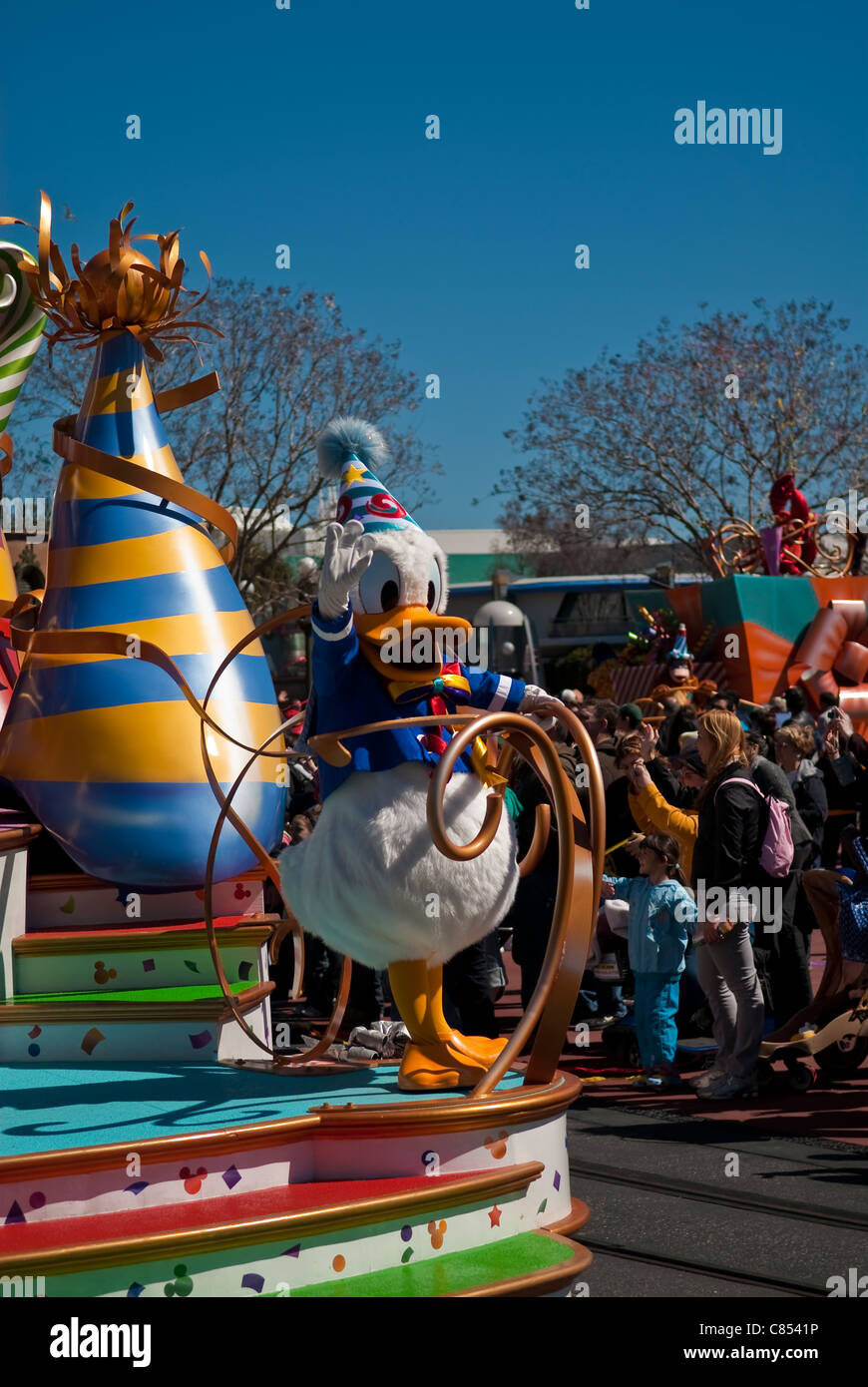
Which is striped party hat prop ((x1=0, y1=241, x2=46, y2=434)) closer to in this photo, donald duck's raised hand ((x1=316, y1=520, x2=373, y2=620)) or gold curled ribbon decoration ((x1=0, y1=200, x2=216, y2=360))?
gold curled ribbon decoration ((x1=0, y1=200, x2=216, y2=360))

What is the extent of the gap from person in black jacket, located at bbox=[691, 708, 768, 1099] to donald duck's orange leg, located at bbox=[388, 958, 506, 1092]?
2.62 metres

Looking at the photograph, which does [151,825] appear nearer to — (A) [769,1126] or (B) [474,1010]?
(B) [474,1010]

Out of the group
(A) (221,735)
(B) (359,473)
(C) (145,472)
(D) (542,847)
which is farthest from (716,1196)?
(C) (145,472)

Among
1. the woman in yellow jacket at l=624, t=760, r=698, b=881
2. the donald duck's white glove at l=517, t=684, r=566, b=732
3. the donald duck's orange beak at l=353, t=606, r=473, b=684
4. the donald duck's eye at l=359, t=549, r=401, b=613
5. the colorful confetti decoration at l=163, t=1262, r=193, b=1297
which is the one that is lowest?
the colorful confetti decoration at l=163, t=1262, r=193, b=1297

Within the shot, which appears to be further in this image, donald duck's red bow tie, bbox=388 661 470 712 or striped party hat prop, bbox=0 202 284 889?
striped party hat prop, bbox=0 202 284 889

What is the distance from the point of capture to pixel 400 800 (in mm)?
4113

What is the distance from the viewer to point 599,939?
8.33 metres

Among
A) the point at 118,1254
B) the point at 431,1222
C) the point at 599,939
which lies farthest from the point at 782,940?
→ the point at 118,1254


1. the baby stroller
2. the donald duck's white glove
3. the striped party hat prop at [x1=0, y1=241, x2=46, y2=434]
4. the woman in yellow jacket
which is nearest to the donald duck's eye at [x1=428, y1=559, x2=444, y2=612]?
the donald duck's white glove

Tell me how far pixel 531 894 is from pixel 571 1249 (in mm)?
4303

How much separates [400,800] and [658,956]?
318 cm

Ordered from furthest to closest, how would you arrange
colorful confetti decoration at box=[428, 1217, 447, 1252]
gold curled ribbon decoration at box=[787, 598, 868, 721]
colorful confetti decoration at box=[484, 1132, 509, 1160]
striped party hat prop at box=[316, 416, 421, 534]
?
gold curled ribbon decoration at box=[787, 598, 868, 721], striped party hat prop at box=[316, 416, 421, 534], colorful confetti decoration at box=[484, 1132, 509, 1160], colorful confetti decoration at box=[428, 1217, 447, 1252]

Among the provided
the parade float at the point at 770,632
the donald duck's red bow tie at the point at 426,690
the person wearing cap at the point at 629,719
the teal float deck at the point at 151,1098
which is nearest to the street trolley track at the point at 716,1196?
the teal float deck at the point at 151,1098

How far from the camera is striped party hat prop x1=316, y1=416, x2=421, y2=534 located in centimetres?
470
